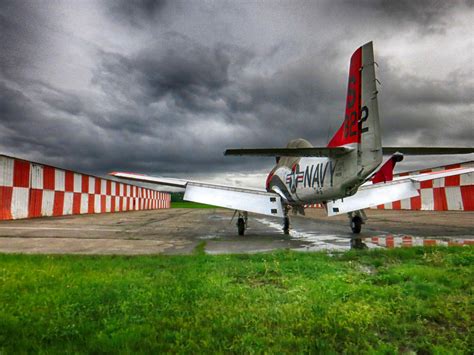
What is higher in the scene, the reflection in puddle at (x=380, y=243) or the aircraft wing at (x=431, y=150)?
the aircraft wing at (x=431, y=150)

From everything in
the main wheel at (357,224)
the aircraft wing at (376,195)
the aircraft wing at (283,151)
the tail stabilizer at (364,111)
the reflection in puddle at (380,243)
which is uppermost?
the tail stabilizer at (364,111)

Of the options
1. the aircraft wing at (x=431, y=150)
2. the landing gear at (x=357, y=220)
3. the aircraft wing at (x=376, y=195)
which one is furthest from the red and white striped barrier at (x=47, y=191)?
the aircraft wing at (x=431, y=150)

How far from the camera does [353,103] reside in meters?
7.40

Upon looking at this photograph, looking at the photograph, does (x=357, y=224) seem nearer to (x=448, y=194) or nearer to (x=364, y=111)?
(x=364, y=111)

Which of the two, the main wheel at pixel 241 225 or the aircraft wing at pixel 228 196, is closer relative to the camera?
the aircraft wing at pixel 228 196

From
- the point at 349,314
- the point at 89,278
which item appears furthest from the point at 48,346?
the point at 349,314

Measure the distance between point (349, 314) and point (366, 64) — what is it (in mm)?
6021

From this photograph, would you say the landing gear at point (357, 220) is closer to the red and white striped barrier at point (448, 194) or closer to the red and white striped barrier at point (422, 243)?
the red and white striped barrier at point (422, 243)

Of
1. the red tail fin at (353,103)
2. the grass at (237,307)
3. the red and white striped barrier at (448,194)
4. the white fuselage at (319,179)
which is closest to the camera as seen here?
the grass at (237,307)

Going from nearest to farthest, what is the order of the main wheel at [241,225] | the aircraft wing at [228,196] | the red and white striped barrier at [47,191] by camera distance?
1. the aircraft wing at [228,196]
2. the main wheel at [241,225]
3. the red and white striped barrier at [47,191]

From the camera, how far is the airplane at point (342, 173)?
273 inches

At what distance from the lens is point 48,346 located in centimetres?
214

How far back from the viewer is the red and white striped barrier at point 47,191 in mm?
14578

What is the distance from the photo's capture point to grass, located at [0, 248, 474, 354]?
2.18 m
